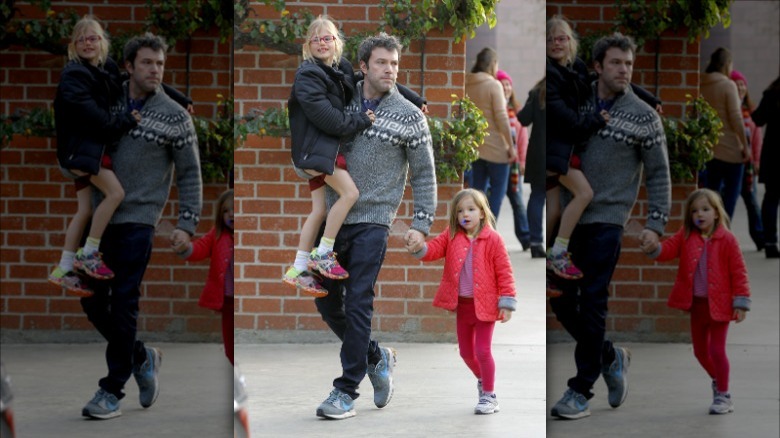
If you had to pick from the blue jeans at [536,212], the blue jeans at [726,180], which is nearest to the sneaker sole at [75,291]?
the blue jeans at [536,212]

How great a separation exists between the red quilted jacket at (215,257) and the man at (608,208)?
0.91m

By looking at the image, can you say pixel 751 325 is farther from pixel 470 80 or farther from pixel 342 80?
pixel 342 80

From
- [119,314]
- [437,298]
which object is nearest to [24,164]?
[119,314]

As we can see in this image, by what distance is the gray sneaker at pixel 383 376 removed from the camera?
10.4 ft

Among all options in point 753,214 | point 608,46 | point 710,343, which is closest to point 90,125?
point 608,46

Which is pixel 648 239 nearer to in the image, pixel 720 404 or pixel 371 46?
pixel 720 404

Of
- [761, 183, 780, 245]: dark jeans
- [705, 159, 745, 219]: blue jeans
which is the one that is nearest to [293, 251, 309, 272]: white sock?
[705, 159, 745, 219]: blue jeans

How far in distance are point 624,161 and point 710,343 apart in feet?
2.09

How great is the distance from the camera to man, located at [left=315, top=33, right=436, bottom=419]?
10.1 ft

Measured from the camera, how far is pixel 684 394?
11.3 feet

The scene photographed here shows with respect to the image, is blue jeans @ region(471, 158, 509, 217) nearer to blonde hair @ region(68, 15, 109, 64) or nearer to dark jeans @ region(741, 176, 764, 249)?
dark jeans @ region(741, 176, 764, 249)

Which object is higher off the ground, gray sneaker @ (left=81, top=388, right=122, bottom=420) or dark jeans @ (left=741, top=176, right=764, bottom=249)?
dark jeans @ (left=741, top=176, right=764, bottom=249)

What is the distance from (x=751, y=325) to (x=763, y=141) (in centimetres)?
58

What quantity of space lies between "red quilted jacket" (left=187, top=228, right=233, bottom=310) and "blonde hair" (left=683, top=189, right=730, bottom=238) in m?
1.27
